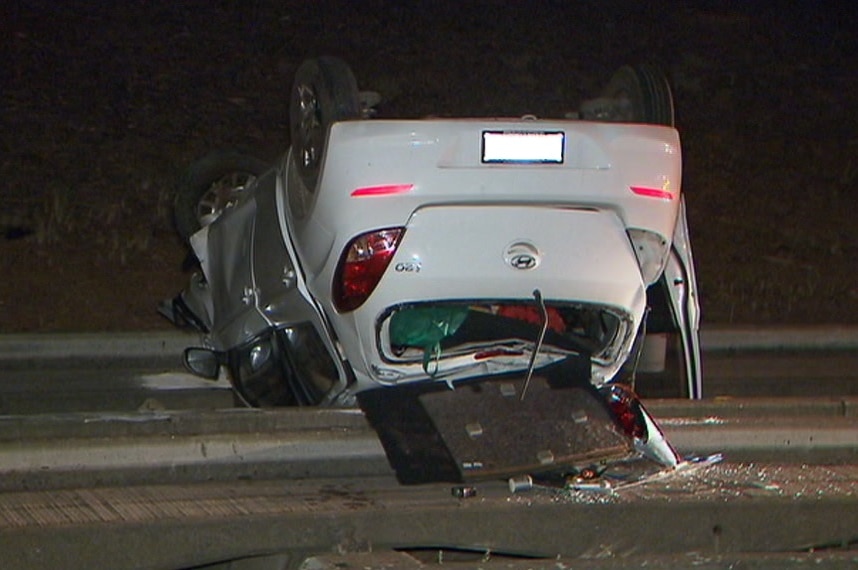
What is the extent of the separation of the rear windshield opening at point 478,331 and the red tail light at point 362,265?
0.51 feet

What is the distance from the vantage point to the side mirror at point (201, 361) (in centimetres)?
634

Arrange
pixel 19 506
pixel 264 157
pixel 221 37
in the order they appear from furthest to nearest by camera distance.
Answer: pixel 221 37
pixel 264 157
pixel 19 506

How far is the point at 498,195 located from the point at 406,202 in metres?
0.30

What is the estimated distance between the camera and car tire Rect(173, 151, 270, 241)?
7688 millimetres

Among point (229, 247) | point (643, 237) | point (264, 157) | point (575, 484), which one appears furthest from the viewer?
point (264, 157)

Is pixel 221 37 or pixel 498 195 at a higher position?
pixel 498 195

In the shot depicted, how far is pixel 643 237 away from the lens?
207 inches

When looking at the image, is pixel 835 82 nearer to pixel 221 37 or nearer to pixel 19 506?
pixel 221 37

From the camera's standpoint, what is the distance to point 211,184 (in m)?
7.72

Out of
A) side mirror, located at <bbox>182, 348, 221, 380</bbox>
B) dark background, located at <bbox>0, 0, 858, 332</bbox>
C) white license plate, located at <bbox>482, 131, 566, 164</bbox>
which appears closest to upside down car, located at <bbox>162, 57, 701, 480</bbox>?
white license plate, located at <bbox>482, 131, 566, 164</bbox>

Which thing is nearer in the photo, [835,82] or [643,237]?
[643,237]

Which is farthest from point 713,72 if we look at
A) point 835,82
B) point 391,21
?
point 391,21

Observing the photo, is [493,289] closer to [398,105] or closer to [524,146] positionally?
[524,146]

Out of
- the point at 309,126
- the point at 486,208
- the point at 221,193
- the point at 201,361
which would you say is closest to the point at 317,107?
the point at 309,126
